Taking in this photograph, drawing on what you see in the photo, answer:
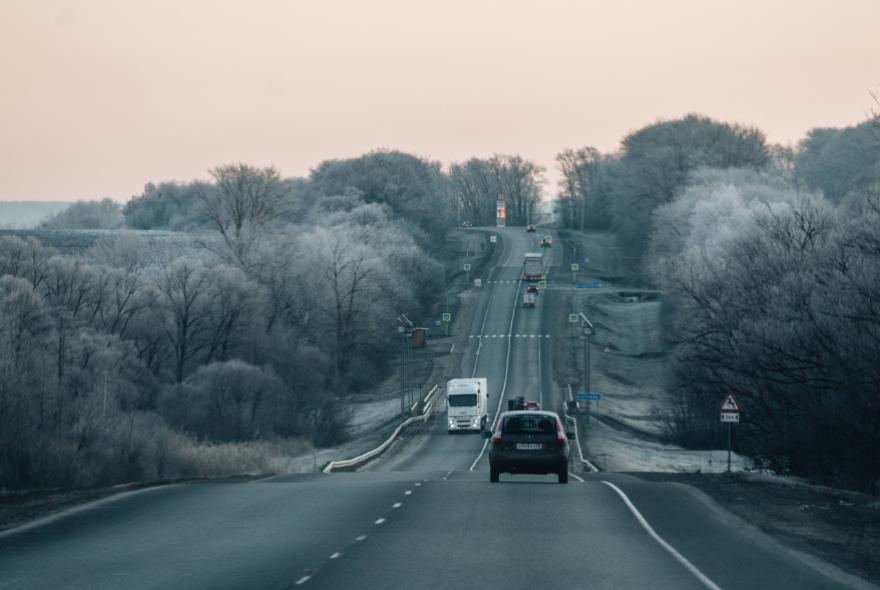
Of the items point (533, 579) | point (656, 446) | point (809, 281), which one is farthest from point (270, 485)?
point (656, 446)

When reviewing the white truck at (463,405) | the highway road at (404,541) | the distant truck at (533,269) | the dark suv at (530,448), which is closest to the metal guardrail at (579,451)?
the white truck at (463,405)

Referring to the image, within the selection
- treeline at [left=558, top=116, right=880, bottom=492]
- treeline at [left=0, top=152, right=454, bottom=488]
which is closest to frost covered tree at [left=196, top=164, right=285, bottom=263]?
treeline at [left=0, top=152, right=454, bottom=488]

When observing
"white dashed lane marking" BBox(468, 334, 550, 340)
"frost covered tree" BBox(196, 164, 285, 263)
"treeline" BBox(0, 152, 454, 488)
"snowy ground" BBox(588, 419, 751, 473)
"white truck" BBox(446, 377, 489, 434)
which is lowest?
"snowy ground" BBox(588, 419, 751, 473)

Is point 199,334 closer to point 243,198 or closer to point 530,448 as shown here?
point 243,198

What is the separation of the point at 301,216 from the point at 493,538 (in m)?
155

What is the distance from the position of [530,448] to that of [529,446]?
6 centimetres

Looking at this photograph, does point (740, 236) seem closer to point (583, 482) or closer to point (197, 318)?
point (197, 318)

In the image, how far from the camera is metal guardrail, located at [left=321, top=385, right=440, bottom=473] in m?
61.4

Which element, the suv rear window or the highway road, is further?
the suv rear window

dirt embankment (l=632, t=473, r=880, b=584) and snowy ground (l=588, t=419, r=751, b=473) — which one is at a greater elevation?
dirt embankment (l=632, t=473, r=880, b=584)

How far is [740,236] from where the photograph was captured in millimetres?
84875

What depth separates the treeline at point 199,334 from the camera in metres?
53.1

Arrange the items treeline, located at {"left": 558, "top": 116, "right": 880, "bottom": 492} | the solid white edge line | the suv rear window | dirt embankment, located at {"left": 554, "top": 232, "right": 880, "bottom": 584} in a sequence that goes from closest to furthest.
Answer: the solid white edge line < dirt embankment, located at {"left": 554, "top": 232, "right": 880, "bottom": 584} < the suv rear window < treeline, located at {"left": 558, "top": 116, "right": 880, "bottom": 492}

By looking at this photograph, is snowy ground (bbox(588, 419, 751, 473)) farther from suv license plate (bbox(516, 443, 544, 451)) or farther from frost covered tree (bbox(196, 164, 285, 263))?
frost covered tree (bbox(196, 164, 285, 263))
